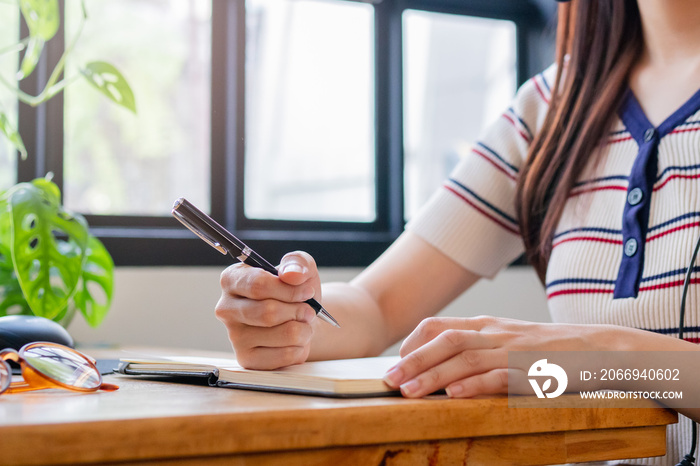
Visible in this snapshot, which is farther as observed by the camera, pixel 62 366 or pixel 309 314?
pixel 309 314

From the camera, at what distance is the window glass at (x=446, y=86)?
2207mm

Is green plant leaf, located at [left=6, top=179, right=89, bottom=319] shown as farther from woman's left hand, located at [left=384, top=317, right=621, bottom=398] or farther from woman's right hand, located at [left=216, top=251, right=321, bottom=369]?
woman's left hand, located at [left=384, top=317, right=621, bottom=398]

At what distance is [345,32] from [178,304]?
3.53ft

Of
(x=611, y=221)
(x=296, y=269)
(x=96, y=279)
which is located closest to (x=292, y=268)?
(x=296, y=269)

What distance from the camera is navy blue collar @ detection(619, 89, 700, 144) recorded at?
965 mm

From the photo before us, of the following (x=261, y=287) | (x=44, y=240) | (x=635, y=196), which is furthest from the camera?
(x=44, y=240)

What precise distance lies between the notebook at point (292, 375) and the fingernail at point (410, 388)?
13 millimetres

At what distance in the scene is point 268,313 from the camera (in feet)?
2.22

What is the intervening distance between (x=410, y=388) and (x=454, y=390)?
0.13 feet

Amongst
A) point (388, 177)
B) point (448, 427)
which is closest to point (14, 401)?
point (448, 427)

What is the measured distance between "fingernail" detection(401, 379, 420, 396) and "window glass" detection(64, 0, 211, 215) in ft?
4.71

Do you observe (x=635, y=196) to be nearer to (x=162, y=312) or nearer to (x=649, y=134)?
(x=649, y=134)

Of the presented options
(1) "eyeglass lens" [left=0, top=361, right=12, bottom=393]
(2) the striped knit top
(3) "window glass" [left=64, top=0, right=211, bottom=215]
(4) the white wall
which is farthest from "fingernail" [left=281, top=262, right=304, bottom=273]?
(3) "window glass" [left=64, top=0, right=211, bottom=215]

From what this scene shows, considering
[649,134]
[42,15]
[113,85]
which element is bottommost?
[649,134]
